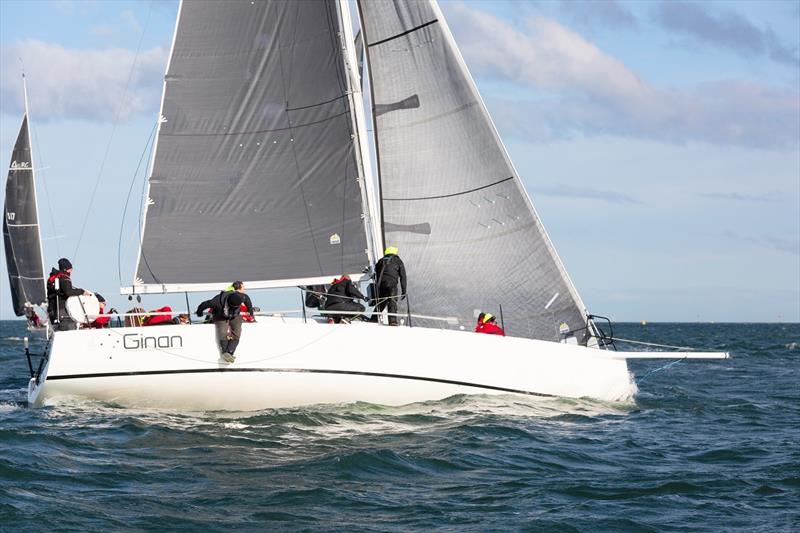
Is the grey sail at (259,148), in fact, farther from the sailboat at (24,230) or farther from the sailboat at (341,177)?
the sailboat at (24,230)

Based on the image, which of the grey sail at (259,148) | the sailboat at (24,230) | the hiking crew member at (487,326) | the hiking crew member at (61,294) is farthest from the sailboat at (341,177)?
the sailboat at (24,230)

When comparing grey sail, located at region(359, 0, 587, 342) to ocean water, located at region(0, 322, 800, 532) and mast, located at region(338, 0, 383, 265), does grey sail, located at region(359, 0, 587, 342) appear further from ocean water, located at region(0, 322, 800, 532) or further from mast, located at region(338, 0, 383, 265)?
ocean water, located at region(0, 322, 800, 532)

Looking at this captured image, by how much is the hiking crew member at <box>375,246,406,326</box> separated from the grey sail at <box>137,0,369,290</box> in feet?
2.99

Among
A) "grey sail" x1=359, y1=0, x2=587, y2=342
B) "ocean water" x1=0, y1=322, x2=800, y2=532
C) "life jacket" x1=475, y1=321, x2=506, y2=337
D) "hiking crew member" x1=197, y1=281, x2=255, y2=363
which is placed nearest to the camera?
"ocean water" x1=0, y1=322, x2=800, y2=532

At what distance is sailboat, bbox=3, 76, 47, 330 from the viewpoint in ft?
142

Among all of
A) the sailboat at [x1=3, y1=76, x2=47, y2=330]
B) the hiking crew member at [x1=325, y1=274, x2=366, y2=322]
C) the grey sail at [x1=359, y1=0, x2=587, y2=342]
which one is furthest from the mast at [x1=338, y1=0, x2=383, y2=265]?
the sailboat at [x1=3, y1=76, x2=47, y2=330]

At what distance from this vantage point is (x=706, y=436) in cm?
1471

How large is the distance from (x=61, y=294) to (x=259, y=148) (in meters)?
3.52

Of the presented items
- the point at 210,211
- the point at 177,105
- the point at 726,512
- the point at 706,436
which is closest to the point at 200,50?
the point at 177,105

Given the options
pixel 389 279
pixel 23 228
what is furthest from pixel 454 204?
pixel 23 228

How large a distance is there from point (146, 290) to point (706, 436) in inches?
315

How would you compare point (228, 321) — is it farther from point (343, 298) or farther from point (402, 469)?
point (402, 469)

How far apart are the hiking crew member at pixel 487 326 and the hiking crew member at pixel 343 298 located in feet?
5.50

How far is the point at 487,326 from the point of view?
15.8 meters
